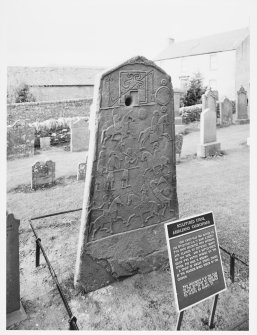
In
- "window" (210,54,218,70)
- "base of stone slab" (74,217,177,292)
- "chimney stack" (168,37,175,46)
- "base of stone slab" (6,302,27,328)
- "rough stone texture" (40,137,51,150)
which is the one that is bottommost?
"base of stone slab" (6,302,27,328)

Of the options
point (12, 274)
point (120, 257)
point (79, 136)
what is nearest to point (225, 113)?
point (79, 136)

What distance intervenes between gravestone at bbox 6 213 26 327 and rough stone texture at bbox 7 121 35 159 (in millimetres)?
7656

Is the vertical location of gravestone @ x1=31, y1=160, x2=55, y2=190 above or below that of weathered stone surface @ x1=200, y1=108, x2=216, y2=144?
below

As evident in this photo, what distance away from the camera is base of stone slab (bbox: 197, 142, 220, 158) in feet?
32.9

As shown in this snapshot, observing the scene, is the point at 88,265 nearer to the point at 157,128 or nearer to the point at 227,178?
the point at 157,128

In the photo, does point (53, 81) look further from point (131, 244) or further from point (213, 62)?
point (131, 244)

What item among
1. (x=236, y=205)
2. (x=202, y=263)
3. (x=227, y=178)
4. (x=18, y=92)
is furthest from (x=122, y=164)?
(x=18, y=92)

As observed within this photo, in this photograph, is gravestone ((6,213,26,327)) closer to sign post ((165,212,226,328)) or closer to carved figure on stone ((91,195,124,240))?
carved figure on stone ((91,195,124,240))

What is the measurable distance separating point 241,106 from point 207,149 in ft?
23.6

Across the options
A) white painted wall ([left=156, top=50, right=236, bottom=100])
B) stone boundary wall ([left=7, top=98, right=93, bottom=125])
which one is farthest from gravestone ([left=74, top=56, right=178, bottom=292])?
white painted wall ([left=156, top=50, right=236, bottom=100])

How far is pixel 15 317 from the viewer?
3143mm

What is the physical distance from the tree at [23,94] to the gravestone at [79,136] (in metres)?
9.79

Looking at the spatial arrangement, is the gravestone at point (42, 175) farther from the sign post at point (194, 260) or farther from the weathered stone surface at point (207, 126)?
the sign post at point (194, 260)
